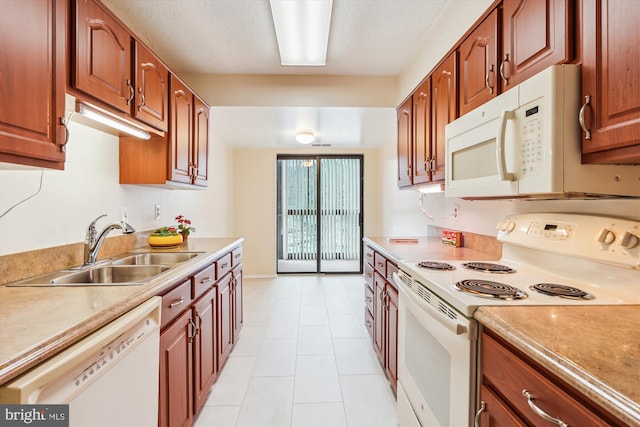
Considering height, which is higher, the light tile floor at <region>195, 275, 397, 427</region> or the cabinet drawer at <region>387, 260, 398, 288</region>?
the cabinet drawer at <region>387, 260, 398, 288</region>

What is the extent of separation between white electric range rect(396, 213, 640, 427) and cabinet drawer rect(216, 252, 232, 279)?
49.9 inches

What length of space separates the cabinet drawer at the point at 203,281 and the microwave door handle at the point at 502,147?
1595mm

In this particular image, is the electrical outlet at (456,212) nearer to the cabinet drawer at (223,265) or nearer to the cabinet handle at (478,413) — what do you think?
the cabinet handle at (478,413)

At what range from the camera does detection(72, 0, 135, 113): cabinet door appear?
1.23 metres

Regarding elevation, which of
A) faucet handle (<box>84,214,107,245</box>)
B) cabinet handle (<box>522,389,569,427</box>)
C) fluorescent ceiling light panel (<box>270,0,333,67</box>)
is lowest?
cabinet handle (<box>522,389,569,427</box>)

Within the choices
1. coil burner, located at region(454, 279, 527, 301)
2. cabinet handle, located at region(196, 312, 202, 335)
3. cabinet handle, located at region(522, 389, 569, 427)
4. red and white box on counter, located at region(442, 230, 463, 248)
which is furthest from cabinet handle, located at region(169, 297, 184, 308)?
red and white box on counter, located at region(442, 230, 463, 248)

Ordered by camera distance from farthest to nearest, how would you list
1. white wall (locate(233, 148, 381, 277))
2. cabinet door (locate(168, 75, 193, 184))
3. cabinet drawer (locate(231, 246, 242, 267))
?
1. white wall (locate(233, 148, 381, 277))
2. cabinet drawer (locate(231, 246, 242, 267))
3. cabinet door (locate(168, 75, 193, 184))

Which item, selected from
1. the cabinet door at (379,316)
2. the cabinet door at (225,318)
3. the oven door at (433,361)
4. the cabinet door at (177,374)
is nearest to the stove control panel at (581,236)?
the oven door at (433,361)

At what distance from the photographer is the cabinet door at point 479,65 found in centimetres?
134

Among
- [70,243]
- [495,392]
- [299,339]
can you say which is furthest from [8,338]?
[299,339]

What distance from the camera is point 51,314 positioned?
858mm

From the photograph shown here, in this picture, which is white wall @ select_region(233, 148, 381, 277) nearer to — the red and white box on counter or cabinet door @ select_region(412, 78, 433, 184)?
the red and white box on counter

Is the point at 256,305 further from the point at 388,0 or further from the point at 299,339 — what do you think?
the point at 388,0

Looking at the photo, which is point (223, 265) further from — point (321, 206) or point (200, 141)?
point (321, 206)
